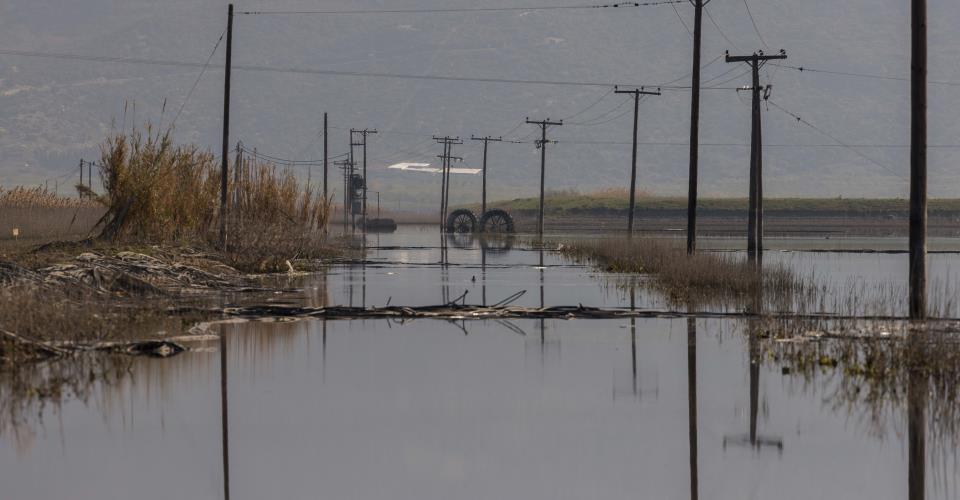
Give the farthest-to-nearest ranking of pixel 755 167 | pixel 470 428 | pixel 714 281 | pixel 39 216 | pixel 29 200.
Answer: pixel 29 200, pixel 39 216, pixel 755 167, pixel 714 281, pixel 470 428

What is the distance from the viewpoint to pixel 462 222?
11031cm

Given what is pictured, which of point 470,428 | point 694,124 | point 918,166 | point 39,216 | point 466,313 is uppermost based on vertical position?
point 694,124

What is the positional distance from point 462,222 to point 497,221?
114 inches

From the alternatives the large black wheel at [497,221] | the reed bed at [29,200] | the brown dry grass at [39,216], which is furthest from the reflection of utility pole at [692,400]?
the large black wheel at [497,221]

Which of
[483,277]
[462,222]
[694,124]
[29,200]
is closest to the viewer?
[483,277]

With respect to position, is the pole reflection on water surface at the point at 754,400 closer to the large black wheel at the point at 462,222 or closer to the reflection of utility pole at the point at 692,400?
the reflection of utility pole at the point at 692,400

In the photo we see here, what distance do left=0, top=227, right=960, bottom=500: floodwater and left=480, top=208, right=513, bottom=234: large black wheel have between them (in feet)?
280

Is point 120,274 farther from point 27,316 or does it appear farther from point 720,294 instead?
point 720,294

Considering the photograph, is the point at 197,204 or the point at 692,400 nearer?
the point at 692,400

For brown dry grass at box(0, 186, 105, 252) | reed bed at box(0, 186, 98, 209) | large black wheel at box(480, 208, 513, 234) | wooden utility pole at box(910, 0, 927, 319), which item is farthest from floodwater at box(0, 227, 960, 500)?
large black wheel at box(480, 208, 513, 234)

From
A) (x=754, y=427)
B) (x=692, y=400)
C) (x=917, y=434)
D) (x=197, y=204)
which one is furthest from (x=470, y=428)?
(x=197, y=204)

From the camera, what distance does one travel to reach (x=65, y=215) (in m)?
56.9

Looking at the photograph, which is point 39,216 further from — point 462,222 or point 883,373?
point 462,222

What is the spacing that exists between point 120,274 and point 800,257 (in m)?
35.9
